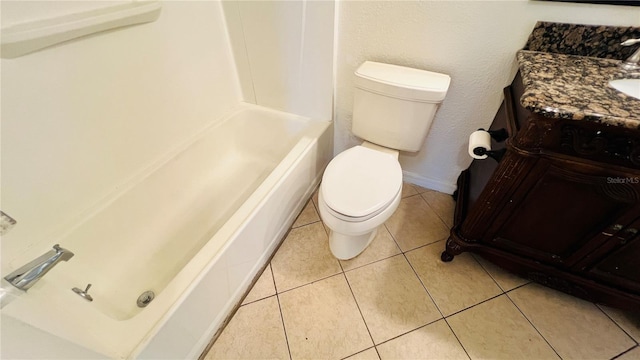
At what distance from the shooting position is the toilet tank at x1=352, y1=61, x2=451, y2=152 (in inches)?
46.0

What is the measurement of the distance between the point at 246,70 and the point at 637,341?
2.23 metres

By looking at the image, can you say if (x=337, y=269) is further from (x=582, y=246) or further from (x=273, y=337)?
(x=582, y=246)

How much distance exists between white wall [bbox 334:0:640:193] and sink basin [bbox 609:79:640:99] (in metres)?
0.23

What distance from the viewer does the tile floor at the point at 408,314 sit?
1058 millimetres

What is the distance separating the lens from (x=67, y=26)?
2.87 ft

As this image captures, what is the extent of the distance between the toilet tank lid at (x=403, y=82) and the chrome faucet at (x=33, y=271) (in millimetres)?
1222

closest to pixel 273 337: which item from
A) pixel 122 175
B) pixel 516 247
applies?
pixel 122 175

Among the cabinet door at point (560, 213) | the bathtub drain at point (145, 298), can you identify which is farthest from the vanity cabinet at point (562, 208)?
the bathtub drain at point (145, 298)

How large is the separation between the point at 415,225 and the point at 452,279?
0.34 meters

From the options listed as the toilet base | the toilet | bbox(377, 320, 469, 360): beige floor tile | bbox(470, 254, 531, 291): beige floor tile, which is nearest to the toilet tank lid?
the toilet

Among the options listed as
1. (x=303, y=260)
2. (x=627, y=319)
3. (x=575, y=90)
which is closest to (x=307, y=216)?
(x=303, y=260)

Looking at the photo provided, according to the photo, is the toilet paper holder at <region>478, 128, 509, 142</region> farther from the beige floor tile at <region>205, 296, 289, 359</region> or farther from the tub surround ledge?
the beige floor tile at <region>205, 296, 289, 359</region>

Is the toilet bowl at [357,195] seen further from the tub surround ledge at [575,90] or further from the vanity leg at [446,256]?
the tub surround ledge at [575,90]

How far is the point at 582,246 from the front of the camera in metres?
0.97
